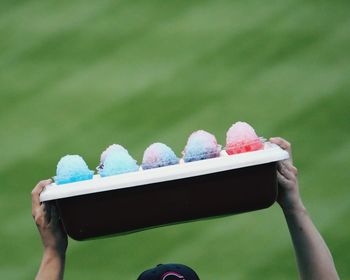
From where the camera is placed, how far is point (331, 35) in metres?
4.34

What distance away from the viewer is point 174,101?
13.6 ft

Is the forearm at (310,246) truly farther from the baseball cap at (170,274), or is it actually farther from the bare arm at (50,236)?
the bare arm at (50,236)

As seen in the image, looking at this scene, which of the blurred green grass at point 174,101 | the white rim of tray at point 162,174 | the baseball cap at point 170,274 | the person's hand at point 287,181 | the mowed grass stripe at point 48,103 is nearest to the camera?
the white rim of tray at point 162,174

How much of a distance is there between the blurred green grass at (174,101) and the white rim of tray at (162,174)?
2.05m

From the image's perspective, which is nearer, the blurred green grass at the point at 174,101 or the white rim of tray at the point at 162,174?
the white rim of tray at the point at 162,174

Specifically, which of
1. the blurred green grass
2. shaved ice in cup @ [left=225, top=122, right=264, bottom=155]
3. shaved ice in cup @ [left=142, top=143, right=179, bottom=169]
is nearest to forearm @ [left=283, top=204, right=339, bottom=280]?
shaved ice in cup @ [left=225, top=122, right=264, bottom=155]

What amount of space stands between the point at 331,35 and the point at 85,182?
2.80 meters

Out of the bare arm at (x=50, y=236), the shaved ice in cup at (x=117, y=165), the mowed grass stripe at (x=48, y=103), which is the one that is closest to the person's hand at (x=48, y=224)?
the bare arm at (x=50, y=236)

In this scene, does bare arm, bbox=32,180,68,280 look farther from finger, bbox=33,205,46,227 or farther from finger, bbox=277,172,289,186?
finger, bbox=277,172,289,186

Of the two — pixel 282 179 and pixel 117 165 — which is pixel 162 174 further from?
pixel 282 179

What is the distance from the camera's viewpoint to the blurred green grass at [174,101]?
3.85 m

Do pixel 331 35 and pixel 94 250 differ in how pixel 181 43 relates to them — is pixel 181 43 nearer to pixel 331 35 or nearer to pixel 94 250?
pixel 331 35

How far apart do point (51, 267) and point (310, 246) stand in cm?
61

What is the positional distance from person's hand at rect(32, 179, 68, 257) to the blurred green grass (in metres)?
1.86
